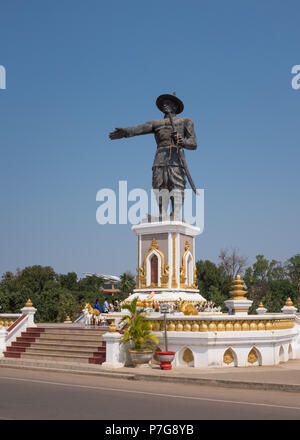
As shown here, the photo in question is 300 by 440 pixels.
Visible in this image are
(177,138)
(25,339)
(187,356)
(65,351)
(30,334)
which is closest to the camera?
(187,356)

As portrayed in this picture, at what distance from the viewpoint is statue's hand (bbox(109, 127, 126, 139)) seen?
25.5m

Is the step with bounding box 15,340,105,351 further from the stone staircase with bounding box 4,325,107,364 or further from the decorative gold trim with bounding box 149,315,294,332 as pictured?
the decorative gold trim with bounding box 149,315,294,332

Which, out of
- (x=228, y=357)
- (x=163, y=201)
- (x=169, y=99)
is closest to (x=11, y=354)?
(x=228, y=357)

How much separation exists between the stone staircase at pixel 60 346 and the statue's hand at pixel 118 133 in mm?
9966

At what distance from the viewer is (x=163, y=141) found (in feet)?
80.8

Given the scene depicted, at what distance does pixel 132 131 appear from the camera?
2528 cm

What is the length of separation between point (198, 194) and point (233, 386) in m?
13.0

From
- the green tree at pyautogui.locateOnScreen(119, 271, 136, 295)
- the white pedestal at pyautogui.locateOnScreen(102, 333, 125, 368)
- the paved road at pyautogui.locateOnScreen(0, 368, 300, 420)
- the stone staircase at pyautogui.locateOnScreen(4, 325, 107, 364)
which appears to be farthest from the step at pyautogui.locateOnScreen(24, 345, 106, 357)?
the green tree at pyautogui.locateOnScreen(119, 271, 136, 295)

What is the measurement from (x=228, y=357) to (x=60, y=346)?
610 cm

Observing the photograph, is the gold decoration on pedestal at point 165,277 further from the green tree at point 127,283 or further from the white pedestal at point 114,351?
the green tree at point 127,283

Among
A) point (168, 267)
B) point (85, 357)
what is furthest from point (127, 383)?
point (168, 267)

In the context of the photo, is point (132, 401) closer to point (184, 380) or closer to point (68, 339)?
point (184, 380)

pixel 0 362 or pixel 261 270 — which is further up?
pixel 261 270
